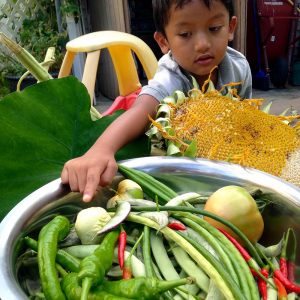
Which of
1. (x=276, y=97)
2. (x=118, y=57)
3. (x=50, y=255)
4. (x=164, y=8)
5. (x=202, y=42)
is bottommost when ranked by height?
(x=276, y=97)

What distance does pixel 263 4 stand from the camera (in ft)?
14.4

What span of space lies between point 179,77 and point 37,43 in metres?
3.37

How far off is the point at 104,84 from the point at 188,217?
4.08 m

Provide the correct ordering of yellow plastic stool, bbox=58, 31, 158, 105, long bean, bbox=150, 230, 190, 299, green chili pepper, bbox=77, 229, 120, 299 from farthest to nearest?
yellow plastic stool, bbox=58, 31, 158, 105
long bean, bbox=150, 230, 190, 299
green chili pepper, bbox=77, 229, 120, 299

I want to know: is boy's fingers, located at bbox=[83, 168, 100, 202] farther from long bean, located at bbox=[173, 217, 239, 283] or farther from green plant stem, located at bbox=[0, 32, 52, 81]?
green plant stem, located at bbox=[0, 32, 52, 81]

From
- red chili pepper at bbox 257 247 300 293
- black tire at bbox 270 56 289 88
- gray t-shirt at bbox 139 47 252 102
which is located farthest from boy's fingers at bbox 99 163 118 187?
black tire at bbox 270 56 289 88

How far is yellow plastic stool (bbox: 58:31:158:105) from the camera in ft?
5.41

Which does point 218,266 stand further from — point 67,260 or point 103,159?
point 103,159

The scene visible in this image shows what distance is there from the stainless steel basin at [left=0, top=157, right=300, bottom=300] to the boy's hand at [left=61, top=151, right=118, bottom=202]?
0.08 feet

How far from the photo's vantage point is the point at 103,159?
0.75 meters

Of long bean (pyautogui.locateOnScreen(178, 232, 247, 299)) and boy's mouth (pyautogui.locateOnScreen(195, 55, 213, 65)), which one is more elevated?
boy's mouth (pyautogui.locateOnScreen(195, 55, 213, 65))

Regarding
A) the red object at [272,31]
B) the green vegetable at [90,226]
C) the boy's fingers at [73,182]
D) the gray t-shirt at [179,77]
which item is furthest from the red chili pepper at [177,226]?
the red object at [272,31]

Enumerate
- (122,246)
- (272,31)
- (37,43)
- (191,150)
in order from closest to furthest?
(122,246) < (191,150) < (37,43) < (272,31)

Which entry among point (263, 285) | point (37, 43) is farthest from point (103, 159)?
point (37, 43)
